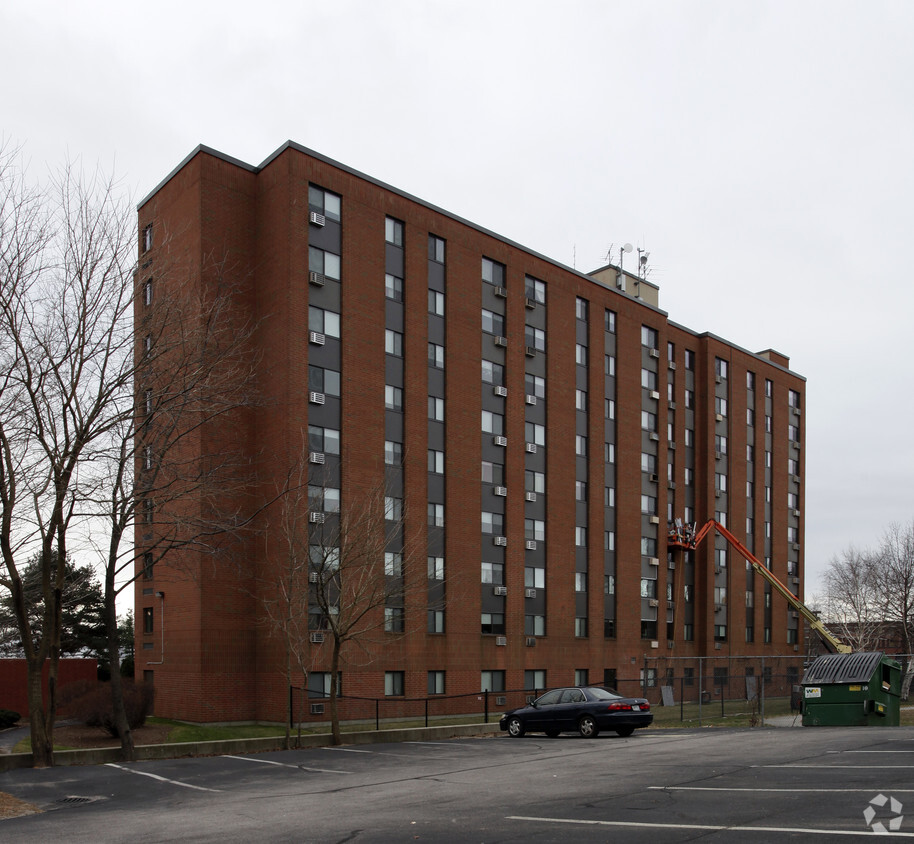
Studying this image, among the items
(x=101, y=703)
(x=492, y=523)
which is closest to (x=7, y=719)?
(x=101, y=703)

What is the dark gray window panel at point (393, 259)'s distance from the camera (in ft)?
129

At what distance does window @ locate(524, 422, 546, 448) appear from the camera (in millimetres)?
44812

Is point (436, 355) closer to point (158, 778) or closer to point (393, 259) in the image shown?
point (393, 259)

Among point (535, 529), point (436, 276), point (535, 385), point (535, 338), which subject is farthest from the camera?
point (535, 338)

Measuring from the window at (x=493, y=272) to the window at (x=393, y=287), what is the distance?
533 centimetres

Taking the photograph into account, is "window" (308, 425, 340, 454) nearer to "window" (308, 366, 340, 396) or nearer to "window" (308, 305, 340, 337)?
"window" (308, 366, 340, 396)

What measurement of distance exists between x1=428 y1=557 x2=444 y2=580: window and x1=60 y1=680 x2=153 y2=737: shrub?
12.3m

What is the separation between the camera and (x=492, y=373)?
43375 millimetres

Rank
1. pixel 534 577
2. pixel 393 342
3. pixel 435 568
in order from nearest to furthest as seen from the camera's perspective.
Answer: pixel 393 342 < pixel 435 568 < pixel 534 577

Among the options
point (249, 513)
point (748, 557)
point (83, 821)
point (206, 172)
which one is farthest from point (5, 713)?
point (748, 557)

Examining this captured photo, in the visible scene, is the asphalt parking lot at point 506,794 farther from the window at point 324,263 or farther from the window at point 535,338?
the window at point 535,338

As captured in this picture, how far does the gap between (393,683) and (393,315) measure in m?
14.7

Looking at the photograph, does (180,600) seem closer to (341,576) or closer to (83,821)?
(341,576)

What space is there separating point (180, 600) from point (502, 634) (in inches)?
570
